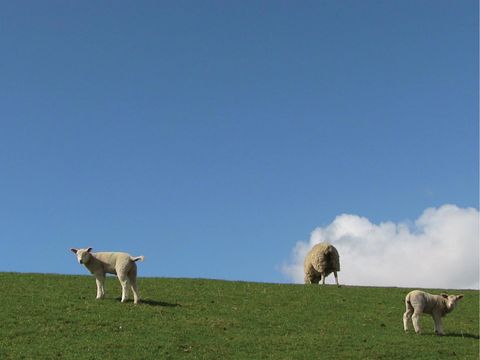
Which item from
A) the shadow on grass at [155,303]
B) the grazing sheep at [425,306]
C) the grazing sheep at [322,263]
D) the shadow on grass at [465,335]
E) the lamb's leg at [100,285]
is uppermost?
the grazing sheep at [322,263]

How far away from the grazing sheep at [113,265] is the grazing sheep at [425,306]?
10858 mm

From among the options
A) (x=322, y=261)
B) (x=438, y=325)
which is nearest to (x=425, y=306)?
(x=438, y=325)

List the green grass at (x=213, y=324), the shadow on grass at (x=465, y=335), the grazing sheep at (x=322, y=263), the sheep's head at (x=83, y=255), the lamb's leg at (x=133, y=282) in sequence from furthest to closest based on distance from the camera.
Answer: the grazing sheep at (x=322, y=263)
the sheep's head at (x=83, y=255)
the lamb's leg at (x=133, y=282)
the shadow on grass at (x=465, y=335)
the green grass at (x=213, y=324)

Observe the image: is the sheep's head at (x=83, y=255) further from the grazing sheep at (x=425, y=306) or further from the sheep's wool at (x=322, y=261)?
the sheep's wool at (x=322, y=261)

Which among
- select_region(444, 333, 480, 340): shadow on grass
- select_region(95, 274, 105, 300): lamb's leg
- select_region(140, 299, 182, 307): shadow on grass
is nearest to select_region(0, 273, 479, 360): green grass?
select_region(140, 299, 182, 307): shadow on grass

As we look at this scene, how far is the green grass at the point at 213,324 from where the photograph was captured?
22.5 metres

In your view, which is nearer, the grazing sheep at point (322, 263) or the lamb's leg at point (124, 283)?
the lamb's leg at point (124, 283)

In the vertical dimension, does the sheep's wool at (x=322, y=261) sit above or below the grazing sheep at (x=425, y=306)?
above

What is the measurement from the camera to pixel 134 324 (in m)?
24.8

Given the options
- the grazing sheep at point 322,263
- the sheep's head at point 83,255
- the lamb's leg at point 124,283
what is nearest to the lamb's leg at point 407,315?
the lamb's leg at point 124,283

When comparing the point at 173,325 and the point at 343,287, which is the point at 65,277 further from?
the point at 343,287

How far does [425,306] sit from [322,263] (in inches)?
672

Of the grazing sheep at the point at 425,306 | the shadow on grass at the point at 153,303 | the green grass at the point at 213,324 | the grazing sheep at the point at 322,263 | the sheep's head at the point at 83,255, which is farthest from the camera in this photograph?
the grazing sheep at the point at 322,263

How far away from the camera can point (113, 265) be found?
28.3 metres
